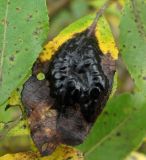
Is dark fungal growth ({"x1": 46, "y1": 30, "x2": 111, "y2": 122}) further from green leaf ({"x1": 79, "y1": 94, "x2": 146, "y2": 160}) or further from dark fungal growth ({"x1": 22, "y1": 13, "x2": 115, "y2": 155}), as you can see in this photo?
green leaf ({"x1": 79, "y1": 94, "x2": 146, "y2": 160})

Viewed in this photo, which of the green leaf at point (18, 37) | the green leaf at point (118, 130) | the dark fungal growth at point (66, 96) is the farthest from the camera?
the green leaf at point (118, 130)

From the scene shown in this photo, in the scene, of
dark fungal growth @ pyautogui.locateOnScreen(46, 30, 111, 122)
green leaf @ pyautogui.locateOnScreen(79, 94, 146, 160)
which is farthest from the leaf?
green leaf @ pyautogui.locateOnScreen(79, 94, 146, 160)

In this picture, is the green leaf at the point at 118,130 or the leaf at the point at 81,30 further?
the green leaf at the point at 118,130

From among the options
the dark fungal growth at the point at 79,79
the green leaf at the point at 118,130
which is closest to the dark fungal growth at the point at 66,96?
the dark fungal growth at the point at 79,79

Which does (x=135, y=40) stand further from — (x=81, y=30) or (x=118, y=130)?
(x=118, y=130)

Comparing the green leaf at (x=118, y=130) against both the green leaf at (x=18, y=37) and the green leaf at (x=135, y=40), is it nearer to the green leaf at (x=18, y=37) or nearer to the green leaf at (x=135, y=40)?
the green leaf at (x=135, y=40)

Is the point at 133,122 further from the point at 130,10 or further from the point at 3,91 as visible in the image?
the point at 3,91

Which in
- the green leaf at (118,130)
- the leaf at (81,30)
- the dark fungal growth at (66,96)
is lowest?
the green leaf at (118,130)

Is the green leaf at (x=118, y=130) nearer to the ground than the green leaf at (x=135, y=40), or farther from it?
nearer to the ground

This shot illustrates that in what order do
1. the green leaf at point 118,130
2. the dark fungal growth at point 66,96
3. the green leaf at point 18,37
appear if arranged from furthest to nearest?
the green leaf at point 118,130 < the green leaf at point 18,37 < the dark fungal growth at point 66,96
